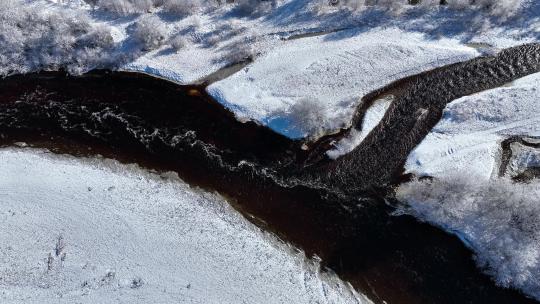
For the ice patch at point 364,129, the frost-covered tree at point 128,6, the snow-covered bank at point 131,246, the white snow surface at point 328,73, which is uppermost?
the frost-covered tree at point 128,6

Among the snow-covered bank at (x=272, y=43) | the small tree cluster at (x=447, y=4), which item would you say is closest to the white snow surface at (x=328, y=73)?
the snow-covered bank at (x=272, y=43)

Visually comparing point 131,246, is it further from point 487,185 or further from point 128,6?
point 128,6

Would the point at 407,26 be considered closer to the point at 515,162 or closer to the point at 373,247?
the point at 515,162

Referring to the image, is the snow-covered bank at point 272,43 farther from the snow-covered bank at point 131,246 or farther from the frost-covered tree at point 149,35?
the snow-covered bank at point 131,246

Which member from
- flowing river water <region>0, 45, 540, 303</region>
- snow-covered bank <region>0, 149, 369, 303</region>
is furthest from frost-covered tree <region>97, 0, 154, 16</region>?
snow-covered bank <region>0, 149, 369, 303</region>

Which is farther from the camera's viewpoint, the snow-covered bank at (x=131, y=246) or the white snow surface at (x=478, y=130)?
the white snow surface at (x=478, y=130)

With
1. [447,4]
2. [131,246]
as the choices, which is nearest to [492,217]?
[447,4]

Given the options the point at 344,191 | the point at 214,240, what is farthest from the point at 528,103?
the point at 214,240

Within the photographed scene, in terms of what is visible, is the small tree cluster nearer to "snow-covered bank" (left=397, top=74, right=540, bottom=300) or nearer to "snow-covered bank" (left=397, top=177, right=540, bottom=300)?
"snow-covered bank" (left=397, top=74, right=540, bottom=300)
